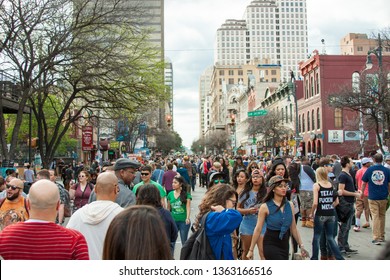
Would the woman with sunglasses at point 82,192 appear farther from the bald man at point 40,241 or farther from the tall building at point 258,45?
the tall building at point 258,45

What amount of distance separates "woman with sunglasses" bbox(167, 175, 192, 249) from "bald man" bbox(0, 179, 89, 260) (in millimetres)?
4415

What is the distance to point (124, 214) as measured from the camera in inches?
Result: 106

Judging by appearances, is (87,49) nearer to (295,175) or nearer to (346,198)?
(295,175)

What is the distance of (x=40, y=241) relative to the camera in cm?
297

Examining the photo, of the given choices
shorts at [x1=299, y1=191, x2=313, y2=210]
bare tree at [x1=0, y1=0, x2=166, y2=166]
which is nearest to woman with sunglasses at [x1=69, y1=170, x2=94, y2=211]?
shorts at [x1=299, y1=191, x2=313, y2=210]

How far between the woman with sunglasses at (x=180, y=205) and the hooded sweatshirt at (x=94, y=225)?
3.62 m

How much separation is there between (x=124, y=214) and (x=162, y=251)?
340 mm

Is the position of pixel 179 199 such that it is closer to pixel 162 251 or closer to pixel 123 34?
pixel 162 251

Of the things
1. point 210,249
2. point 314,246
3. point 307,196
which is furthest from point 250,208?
point 307,196

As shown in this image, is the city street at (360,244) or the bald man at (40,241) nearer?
the bald man at (40,241)

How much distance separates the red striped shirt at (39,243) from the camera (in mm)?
2965

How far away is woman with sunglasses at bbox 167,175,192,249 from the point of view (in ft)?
24.4

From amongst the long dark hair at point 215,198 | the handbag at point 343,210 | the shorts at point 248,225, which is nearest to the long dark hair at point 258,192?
the shorts at point 248,225

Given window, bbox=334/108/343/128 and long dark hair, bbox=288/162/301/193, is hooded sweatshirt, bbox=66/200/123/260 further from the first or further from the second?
window, bbox=334/108/343/128
